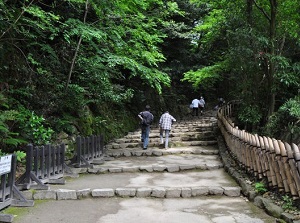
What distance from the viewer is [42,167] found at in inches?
272

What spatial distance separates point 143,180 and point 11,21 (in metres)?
5.57

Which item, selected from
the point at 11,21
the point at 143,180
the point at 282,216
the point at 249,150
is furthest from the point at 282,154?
the point at 11,21

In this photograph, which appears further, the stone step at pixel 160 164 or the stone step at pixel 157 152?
the stone step at pixel 157 152

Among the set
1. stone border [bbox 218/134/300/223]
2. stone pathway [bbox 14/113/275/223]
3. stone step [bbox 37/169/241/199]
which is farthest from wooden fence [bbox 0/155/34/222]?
stone border [bbox 218/134/300/223]

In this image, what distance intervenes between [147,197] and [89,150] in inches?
155

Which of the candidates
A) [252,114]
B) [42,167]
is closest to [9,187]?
[42,167]

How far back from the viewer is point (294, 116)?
995cm

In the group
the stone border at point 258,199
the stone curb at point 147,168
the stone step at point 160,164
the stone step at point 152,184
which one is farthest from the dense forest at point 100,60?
the stone border at point 258,199

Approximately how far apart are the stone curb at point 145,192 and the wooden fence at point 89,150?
8.94 ft

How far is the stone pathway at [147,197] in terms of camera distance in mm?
5180

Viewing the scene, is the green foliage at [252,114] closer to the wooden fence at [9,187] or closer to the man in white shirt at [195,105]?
the wooden fence at [9,187]

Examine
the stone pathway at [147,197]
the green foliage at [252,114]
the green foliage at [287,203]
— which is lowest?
the stone pathway at [147,197]

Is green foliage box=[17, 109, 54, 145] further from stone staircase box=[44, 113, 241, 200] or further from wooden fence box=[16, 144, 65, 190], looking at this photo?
stone staircase box=[44, 113, 241, 200]

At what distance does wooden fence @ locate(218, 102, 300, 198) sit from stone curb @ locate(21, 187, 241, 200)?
80 cm
